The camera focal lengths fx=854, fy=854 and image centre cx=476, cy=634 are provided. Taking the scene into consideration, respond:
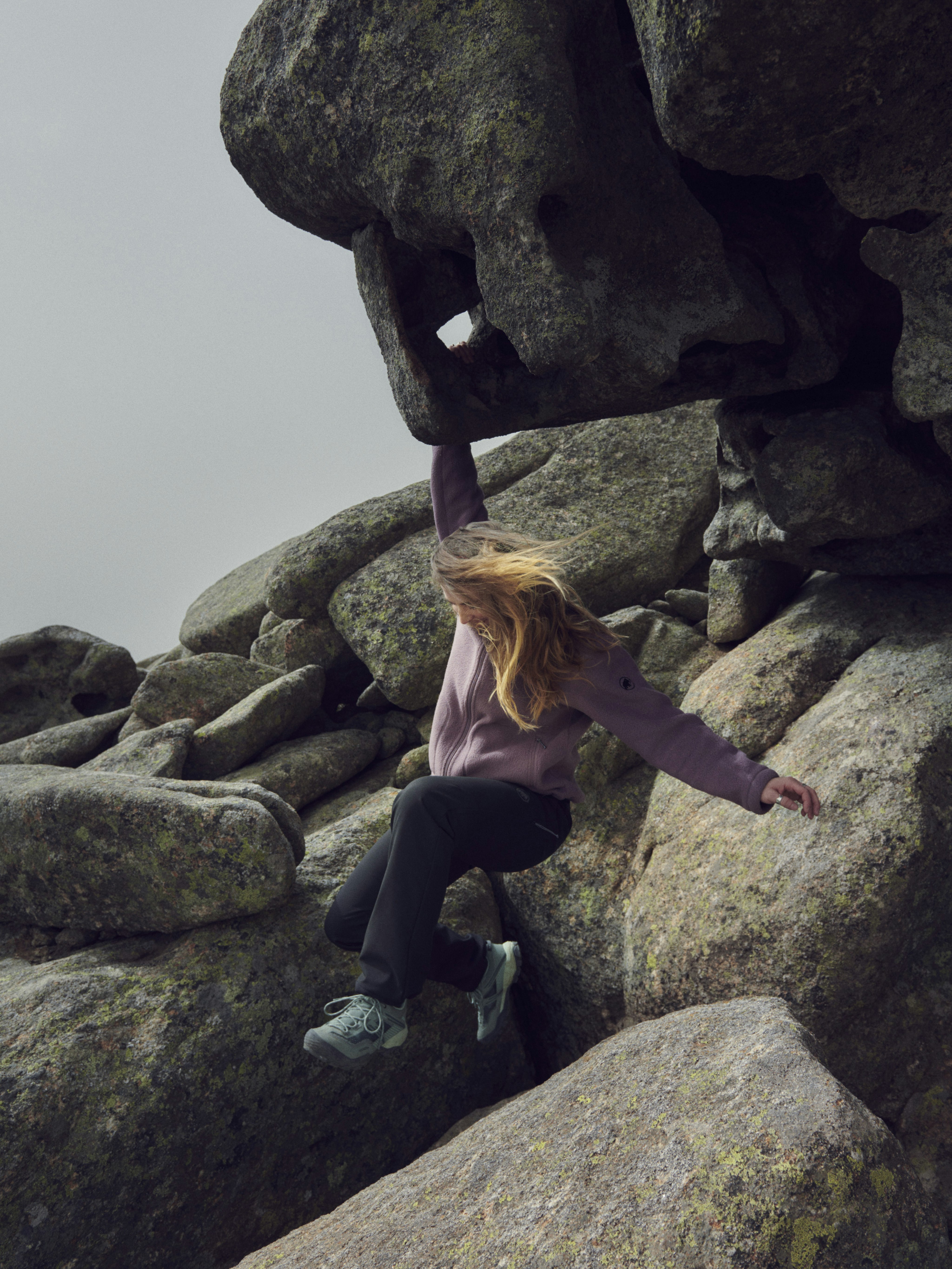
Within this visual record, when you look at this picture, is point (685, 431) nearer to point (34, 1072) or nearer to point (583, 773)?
point (583, 773)

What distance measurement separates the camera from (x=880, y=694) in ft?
23.1

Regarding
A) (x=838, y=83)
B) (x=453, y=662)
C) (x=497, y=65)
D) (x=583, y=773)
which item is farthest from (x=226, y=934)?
(x=838, y=83)

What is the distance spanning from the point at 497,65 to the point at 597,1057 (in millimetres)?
6728

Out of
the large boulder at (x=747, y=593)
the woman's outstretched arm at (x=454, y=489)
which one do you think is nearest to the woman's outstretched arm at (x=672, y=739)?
the woman's outstretched arm at (x=454, y=489)

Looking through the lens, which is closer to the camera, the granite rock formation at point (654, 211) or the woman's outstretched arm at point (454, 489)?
the granite rock formation at point (654, 211)

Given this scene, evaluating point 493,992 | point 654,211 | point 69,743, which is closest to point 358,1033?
point 493,992

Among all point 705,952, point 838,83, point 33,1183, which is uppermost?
point 838,83

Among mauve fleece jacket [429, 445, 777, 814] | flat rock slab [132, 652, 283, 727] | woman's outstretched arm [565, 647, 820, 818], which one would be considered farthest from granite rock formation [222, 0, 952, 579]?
flat rock slab [132, 652, 283, 727]

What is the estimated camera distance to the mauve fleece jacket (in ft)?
20.0

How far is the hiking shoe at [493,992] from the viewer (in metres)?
7.02

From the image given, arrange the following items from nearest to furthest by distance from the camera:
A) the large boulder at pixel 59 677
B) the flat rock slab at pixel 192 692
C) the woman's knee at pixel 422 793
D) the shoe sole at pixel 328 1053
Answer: the shoe sole at pixel 328 1053
the woman's knee at pixel 422 793
the flat rock slab at pixel 192 692
the large boulder at pixel 59 677

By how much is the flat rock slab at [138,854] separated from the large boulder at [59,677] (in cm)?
924

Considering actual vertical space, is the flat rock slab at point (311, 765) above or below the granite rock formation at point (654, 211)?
below

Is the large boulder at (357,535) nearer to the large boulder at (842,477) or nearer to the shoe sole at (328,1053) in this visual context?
the large boulder at (842,477)
